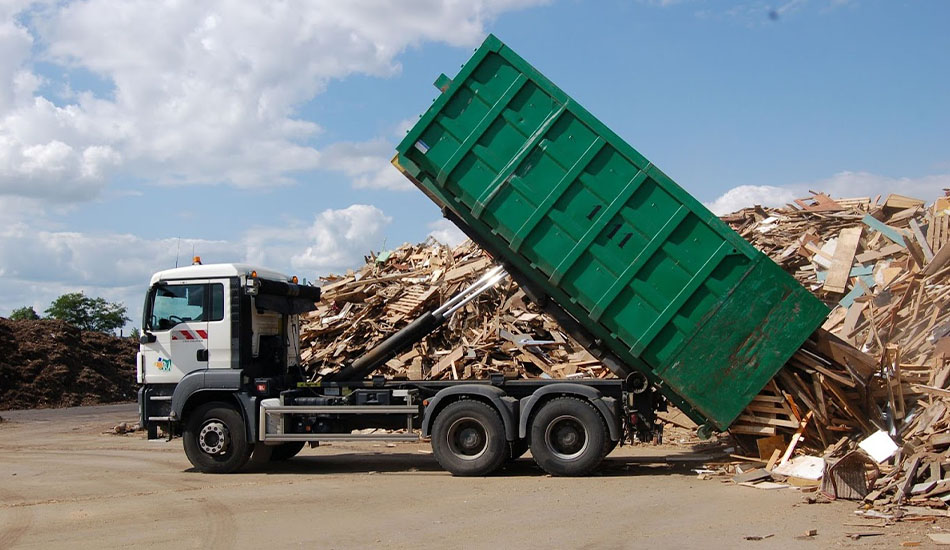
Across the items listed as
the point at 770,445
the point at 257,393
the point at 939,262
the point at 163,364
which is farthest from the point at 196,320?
the point at 939,262

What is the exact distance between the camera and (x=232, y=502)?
→ 968 cm

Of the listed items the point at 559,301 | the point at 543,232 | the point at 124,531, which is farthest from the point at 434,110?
the point at 124,531

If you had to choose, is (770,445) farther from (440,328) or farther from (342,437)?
(440,328)

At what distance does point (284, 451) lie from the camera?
13516 millimetres

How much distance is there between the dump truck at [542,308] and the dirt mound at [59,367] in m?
21.6

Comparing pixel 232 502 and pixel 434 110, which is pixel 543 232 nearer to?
pixel 434 110

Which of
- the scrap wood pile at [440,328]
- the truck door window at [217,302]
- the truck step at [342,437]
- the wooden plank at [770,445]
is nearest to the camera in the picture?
the wooden plank at [770,445]

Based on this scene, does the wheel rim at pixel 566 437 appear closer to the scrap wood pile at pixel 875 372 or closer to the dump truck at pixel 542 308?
the dump truck at pixel 542 308

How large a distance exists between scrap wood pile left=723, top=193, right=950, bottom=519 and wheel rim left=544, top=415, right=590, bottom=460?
6.49ft

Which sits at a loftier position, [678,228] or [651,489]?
[678,228]

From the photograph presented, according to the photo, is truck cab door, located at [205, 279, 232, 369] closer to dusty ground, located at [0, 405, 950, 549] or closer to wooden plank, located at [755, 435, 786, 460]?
dusty ground, located at [0, 405, 950, 549]

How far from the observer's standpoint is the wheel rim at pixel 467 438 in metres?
11.3

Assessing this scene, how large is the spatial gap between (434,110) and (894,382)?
6.88m

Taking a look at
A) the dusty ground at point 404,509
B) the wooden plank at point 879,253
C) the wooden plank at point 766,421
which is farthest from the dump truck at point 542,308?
the wooden plank at point 879,253
